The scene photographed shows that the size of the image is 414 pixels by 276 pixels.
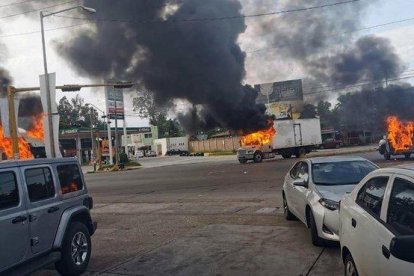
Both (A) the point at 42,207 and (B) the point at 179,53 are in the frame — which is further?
(B) the point at 179,53

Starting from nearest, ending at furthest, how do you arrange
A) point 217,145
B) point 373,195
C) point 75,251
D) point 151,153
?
point 373,195 → point 75,251 → point 217,145 → point 151,153

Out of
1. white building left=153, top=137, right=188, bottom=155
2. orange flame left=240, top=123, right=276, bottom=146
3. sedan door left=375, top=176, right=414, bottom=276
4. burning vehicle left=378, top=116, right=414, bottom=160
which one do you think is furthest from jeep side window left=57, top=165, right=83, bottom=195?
white building left=153, top=137, right=188, bottom=155

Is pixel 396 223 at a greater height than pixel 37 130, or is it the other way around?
pixel 37 130

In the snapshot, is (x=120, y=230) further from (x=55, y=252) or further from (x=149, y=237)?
(x=55, y=252)

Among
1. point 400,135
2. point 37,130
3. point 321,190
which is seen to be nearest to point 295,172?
point 321,190

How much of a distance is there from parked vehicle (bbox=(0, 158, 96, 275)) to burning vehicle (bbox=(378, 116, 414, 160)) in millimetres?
22124

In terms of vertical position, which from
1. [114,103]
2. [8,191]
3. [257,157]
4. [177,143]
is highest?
[114,103]

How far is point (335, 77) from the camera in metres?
43.7

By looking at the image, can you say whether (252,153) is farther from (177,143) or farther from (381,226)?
(177,143)

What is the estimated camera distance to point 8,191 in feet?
16.7

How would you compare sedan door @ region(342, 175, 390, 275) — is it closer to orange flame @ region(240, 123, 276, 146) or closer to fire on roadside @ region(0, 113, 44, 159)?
fire on roadside @ region(0, 113, 44, 159)

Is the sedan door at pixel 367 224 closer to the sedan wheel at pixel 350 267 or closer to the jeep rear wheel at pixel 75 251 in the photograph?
the sedan wheel at pixel 350 267

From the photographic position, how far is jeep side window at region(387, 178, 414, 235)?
327 cm

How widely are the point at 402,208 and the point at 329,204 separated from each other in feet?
11.2
